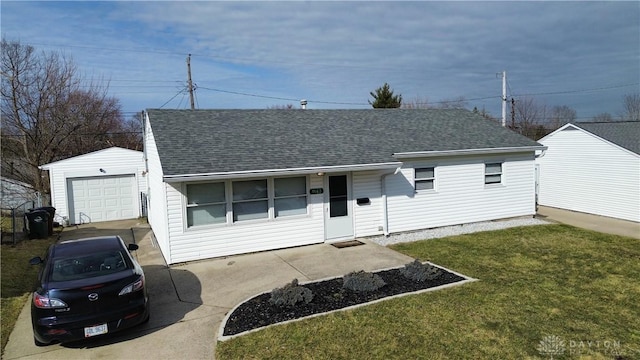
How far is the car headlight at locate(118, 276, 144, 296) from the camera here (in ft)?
21.5

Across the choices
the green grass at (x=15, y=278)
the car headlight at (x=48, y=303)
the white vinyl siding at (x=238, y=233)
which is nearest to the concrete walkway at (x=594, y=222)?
the white vinyl siding at (x=238, y=233)

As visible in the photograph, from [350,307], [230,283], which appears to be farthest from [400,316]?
Result: [230,283]

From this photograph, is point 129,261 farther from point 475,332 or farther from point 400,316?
point 475,332

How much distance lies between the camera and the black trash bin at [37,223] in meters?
14.9

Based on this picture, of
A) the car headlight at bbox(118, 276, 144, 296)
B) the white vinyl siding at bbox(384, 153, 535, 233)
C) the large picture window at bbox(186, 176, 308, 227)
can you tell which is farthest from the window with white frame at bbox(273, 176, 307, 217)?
the car headlight at bbox(118, 276, 144, 296)

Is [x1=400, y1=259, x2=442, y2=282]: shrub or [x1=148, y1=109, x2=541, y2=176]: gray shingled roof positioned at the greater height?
[x1=148, y1=109, x2=541, y2=176]: gray shingled roof

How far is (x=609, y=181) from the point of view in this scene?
57.7 feet

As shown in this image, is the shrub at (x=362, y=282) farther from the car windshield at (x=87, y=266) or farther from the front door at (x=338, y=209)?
the front door at (x=338, y=209)

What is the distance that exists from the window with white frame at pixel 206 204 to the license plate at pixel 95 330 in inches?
201

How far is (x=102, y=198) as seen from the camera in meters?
18.8

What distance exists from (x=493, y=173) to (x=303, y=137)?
7568 millimetres

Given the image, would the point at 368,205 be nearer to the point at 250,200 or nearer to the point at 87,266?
the point at 250,200

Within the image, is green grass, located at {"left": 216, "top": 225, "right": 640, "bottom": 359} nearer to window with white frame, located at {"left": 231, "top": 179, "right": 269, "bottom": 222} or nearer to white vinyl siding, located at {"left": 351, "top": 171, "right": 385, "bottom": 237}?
white vinyl siding, located at {"left": 351, "top": 171, "right": 385, "bottom": 237}

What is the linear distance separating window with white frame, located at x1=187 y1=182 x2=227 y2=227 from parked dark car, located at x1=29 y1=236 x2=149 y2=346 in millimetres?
4097
